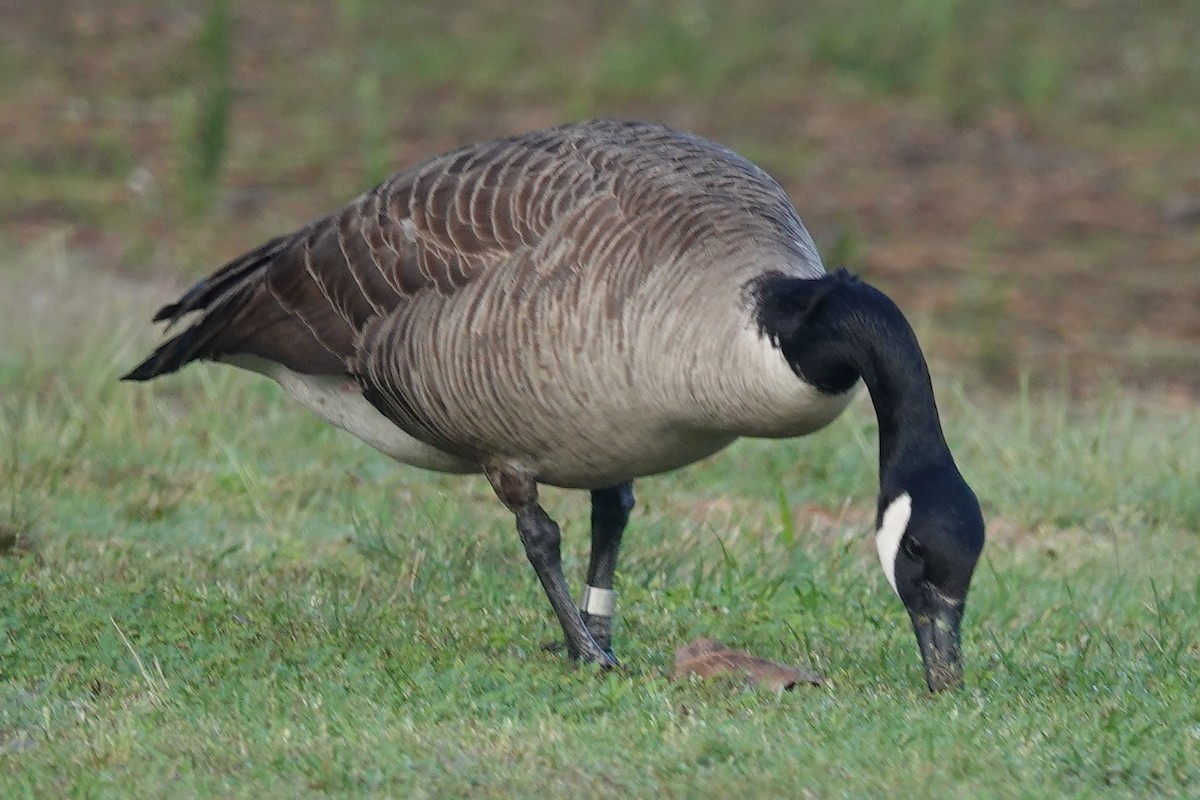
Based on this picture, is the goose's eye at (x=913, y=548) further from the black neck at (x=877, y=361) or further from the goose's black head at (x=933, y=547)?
the black neck at (x=877, y=361)

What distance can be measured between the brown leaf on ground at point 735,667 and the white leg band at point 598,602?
0.52 meters

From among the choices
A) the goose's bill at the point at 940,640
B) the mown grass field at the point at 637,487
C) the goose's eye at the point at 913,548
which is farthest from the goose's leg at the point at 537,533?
the goose's eye at the point at 913,548

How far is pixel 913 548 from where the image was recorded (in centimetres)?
463

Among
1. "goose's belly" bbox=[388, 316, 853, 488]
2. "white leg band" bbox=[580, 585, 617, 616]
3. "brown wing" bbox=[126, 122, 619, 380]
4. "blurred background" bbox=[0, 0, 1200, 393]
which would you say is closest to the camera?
"goose's belly" bbox=[388, 316, 853, 488]

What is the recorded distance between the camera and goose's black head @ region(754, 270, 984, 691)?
15.0 feet

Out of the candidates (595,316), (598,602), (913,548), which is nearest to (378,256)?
(595,316)

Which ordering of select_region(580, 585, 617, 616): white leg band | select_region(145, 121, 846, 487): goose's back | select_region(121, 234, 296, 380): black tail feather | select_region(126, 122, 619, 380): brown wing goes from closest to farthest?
select_region(145, 121, 846, 487): goose's back < select_region(126, 122, 619, 380): brown wing < select_region(580, 585, 617, 616): white leg band < select_region(121, 234, 296, 380): black tail feather

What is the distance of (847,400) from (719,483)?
3.10 metres

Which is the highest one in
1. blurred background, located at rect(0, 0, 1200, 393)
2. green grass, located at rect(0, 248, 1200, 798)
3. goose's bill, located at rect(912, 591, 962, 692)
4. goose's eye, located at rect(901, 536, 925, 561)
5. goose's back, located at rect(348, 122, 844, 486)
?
goose's back, located at rect(348, 122, 844, 486)

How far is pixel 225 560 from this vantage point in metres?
6.34

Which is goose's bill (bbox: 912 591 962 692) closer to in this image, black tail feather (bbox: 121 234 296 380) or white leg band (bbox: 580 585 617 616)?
white leg band (bbox: 580 585 617 616)

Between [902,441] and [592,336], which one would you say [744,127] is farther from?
[902,441]

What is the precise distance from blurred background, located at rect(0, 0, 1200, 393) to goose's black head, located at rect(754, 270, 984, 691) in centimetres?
540

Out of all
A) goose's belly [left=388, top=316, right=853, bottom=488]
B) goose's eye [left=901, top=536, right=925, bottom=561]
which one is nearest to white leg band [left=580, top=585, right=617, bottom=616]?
goose's belly [left=388, top=316, right=853, bottom=488]
